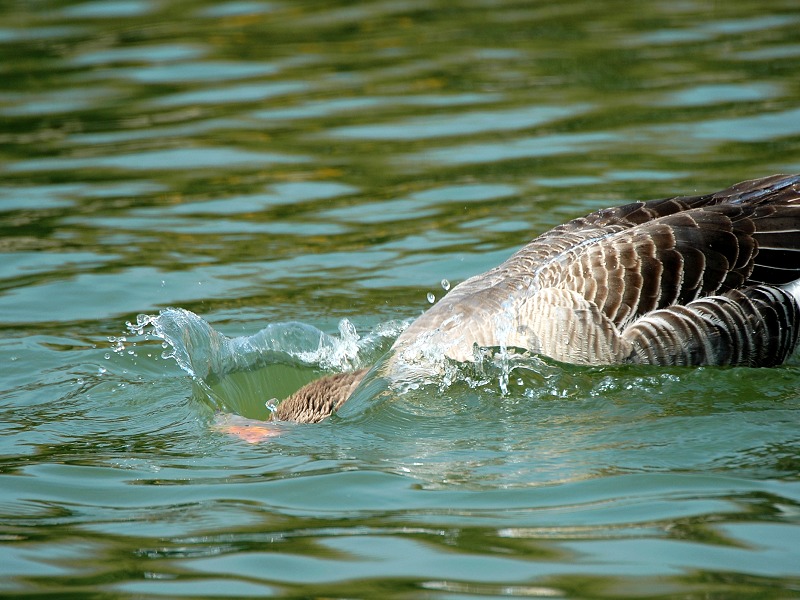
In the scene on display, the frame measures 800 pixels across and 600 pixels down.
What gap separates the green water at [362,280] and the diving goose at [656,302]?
0.66 ft

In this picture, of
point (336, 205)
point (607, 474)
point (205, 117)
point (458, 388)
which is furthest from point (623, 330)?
point (205, 117)

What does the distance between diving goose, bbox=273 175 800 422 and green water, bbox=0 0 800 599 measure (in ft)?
0.66

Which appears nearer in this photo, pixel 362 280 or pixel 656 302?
pixel 656 302

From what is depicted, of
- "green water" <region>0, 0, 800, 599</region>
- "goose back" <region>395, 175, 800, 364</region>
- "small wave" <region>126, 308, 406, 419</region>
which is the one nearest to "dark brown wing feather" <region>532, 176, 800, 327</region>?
"goose back" <region>395, 175, 800, 364</region>

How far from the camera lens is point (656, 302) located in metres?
8.19

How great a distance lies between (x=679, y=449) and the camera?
22.9 ft

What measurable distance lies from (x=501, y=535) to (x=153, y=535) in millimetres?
1857

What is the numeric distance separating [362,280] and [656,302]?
11.8 feet

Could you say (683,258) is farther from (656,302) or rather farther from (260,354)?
(260,354)

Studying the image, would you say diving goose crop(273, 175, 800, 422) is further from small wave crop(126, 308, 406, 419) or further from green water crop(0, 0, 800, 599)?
small wave crop(126, 308, 406, 419)

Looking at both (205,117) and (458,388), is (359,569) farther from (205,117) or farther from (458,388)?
(205,117)

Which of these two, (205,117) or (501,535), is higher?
(205,117)

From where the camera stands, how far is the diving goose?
322 inches

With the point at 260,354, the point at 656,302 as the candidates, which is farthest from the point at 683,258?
the point at 260,354
